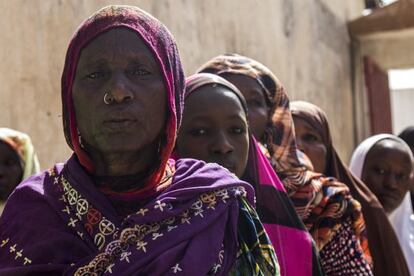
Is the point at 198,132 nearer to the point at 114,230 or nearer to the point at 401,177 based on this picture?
the point at 114,230

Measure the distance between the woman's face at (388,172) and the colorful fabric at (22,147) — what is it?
1954 millimetres

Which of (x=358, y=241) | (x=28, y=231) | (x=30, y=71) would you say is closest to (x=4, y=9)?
(x=30, y=71)

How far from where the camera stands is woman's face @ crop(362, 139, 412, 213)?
4078mm

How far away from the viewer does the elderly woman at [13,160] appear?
10.7 feet

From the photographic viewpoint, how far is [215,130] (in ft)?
7.34

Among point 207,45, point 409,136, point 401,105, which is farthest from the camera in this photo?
point 401,105

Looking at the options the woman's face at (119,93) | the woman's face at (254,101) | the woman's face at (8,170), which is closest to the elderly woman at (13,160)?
the woman's face at (8,170)

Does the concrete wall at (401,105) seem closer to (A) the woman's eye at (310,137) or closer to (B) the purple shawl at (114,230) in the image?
(A) the woman's eye at (310,137)

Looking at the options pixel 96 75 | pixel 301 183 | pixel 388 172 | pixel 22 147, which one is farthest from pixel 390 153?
pixel 96 75

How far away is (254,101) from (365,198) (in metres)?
1.05

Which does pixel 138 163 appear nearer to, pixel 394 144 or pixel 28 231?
pixel 28 231

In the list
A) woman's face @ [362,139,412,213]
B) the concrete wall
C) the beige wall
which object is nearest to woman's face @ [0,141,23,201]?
the beige wall

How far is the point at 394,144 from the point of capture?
4242mm

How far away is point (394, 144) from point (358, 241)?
1.55 metres
